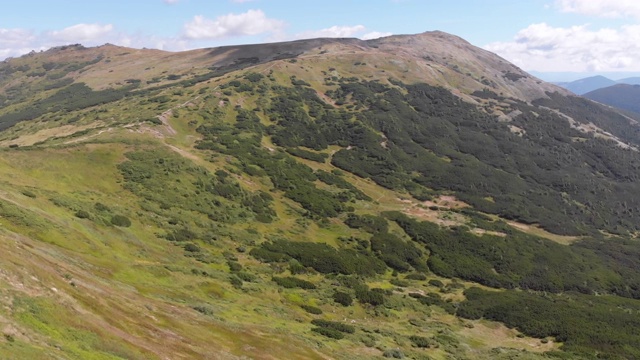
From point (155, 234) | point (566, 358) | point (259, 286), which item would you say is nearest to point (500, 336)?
point (566, 358)

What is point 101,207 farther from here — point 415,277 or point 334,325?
point 415,277

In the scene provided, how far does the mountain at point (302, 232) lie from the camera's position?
1305 inches

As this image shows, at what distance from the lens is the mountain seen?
3316 cm

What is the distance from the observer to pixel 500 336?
61156 mm

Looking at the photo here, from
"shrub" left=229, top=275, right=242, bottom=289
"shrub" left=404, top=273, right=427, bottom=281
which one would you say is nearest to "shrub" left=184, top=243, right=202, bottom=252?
"shrub" left=229, top=275, right=242, bottom=289

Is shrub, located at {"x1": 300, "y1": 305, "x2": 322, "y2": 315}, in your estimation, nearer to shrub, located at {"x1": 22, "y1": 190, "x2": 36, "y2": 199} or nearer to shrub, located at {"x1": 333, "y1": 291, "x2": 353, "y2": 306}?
shrub, located at {"x1": 333, "y1": 291, "x2": 353, "y2": 306}

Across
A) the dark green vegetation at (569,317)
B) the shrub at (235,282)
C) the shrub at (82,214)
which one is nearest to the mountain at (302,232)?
the dark green vegetation at (569,317)

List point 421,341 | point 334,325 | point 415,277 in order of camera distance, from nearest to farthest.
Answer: point 334,325, point 421,341, point 415,277

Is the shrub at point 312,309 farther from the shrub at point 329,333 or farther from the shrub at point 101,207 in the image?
the shrub at point 101,207

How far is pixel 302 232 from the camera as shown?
81875 millimetres

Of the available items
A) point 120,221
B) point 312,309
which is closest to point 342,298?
point 312,309

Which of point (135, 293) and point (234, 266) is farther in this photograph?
point (234, 266)

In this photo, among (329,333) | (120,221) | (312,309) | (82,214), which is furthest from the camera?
(120,221)

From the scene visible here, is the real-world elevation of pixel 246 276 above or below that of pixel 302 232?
below
